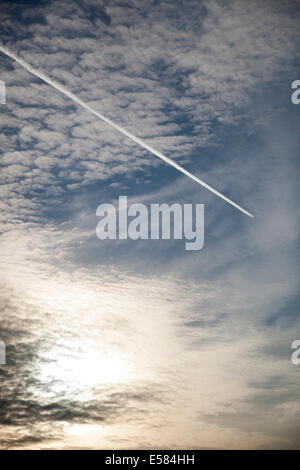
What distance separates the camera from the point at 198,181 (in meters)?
25.9
